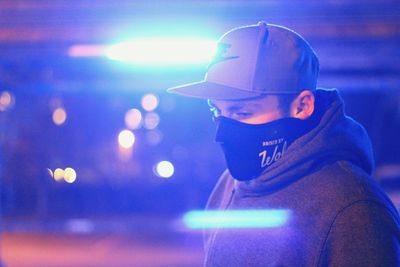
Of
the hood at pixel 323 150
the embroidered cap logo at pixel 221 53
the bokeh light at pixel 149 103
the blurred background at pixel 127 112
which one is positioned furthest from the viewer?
the bokeh light at pixel 149 103

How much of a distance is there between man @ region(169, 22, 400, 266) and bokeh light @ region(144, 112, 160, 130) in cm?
1632

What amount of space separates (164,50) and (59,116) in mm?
9368

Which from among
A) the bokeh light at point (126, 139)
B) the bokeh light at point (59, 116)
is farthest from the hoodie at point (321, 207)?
the bokeh light at point (126, 139)

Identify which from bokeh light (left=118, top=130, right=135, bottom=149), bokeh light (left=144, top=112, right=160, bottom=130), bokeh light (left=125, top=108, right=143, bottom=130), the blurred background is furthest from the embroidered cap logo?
bokeh light (left=118, top=130, right=135, bottom=149)

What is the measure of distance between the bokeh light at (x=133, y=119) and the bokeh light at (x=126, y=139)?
216 mm

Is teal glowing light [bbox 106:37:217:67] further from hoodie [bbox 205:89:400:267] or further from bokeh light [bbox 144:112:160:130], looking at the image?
bokeh light [bbox 144:112:160:130]

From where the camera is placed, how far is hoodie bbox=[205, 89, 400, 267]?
1.67 meters

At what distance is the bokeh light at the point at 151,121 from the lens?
18.5 m

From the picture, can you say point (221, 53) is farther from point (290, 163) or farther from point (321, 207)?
point (321, 207)

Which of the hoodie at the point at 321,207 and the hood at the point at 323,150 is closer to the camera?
the hoodie at the point at 321,207

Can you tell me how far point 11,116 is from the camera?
14805 mm

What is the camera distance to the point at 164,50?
5.69 metres

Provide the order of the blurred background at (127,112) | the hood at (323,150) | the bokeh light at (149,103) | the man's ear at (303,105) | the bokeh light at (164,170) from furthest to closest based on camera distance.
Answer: the bokeh light at (164,170) → the bokeh light at (149,103) → the blurred background at (127,112) → the man's ear at (303,105) → the hood at (323,150)

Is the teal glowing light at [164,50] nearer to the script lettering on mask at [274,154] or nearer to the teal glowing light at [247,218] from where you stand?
the teal glowing light at [247,218]
